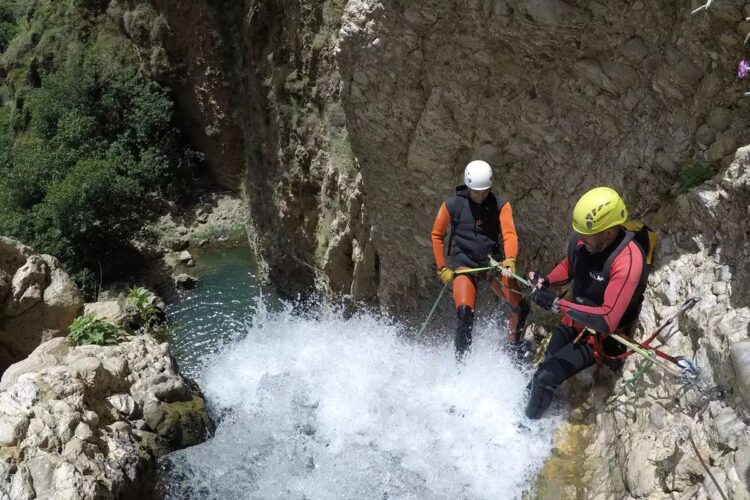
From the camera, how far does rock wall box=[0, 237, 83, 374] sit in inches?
409

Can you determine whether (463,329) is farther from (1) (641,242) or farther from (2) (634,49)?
(2) (634,49)

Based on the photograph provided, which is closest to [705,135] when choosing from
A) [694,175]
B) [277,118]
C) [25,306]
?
[694,175]

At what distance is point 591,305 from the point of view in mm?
5238

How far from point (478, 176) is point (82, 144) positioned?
63.4ft

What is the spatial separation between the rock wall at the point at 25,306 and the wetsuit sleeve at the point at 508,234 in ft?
27.6

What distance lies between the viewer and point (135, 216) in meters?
20.8

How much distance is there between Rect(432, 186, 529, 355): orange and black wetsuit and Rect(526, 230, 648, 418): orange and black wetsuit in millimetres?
1159

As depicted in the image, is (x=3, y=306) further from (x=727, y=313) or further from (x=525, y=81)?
(x=727, y=313)

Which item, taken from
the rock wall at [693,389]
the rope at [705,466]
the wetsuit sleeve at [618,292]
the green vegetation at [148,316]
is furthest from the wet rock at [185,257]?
the rope at [705,466]

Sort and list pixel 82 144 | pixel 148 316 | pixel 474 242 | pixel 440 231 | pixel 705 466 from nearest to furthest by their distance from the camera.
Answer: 1. pixel 705 466
2. pixel 474 242
3. pixel 440 231
4. pixel 148 316
5. pixel 82 144

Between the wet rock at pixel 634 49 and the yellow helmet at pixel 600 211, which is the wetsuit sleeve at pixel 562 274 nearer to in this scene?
the yellow helmet at pixel 600 211

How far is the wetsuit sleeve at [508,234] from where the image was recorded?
21.5 ft

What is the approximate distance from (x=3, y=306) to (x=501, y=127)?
9.21 metres

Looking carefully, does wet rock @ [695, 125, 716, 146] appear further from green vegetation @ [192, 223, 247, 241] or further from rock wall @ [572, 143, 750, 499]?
green vegetation @ [192, 223, 247, 241]
